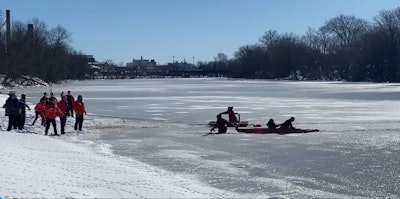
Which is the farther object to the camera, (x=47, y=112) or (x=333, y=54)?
(x=333, y=54)

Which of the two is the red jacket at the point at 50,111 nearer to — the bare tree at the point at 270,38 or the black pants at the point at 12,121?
the black pants at the point at 12,121

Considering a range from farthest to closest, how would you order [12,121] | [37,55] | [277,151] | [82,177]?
1. [37,55]
2. [12,121]
3. [277,151]
4. [82,177]

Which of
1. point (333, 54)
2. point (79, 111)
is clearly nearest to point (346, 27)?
point (333, 54)

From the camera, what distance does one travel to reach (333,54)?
13475 centimetres

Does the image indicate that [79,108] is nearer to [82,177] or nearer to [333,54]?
[82,177]

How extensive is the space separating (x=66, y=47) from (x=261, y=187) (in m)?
130

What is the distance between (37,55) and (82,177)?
9955 cm

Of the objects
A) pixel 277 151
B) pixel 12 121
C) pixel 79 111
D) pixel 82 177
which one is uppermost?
pixel 79 111

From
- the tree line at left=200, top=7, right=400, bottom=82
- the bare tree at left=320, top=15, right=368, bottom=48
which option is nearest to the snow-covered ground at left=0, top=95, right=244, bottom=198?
the tree line at left=200, top=7, right=400, bottom=82

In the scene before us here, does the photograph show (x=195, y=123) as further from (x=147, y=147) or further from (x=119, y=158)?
(x=119, y=158)

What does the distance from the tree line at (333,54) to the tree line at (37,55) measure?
46621 mm

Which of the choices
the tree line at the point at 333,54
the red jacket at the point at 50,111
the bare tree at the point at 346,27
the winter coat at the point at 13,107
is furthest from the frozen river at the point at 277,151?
the bare tree at the point at 346,27

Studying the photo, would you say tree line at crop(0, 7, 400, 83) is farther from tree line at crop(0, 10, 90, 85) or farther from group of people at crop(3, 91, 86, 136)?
group of people at crop(3, 91, 86, 136)

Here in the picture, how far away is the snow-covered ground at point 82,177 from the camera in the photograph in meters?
9.56
